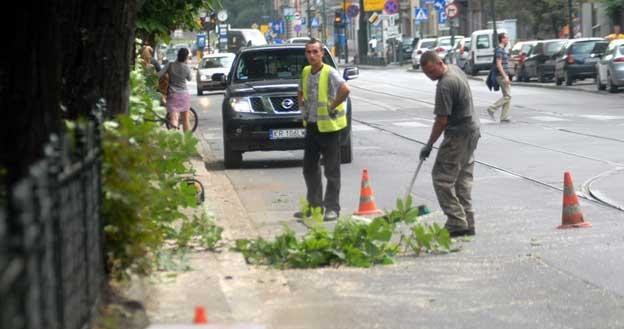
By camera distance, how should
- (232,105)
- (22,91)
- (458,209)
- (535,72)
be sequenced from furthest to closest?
(535,72)
(232,105)
(458,209)
(22,91)

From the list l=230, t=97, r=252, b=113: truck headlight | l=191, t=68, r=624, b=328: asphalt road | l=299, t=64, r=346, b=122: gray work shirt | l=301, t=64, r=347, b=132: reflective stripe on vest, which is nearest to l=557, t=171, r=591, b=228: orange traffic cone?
l=191, t=68, r=624, b=328: asphalt road

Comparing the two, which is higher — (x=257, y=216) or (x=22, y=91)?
(x=22, y=91)

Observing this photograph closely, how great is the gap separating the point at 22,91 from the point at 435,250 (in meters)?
4.85

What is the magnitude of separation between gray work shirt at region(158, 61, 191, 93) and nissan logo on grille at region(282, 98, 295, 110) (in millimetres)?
3690

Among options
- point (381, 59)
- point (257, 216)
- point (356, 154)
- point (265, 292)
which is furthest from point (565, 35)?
point (265, 292)

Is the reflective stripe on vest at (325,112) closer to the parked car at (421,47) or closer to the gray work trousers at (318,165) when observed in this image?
the gray work trousers at (318,165)

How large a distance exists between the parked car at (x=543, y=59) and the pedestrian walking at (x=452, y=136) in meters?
36.6

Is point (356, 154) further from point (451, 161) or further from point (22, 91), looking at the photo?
point (22, 91)

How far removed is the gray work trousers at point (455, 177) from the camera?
1212 cm

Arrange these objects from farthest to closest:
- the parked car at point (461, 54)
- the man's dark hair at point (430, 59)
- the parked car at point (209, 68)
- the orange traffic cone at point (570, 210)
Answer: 1. the parked car at point (461, 54)
2. the parked car at point (209, 68)
3. the orange traffic cone at point (570, 210)
4. the man's dark hair at point (430, 59)

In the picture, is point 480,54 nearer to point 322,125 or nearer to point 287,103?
point 287,103

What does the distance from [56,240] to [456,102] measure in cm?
702

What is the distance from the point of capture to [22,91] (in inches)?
284

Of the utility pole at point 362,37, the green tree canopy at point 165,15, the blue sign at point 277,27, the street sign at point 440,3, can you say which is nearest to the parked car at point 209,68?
the street sign at point 440,3
